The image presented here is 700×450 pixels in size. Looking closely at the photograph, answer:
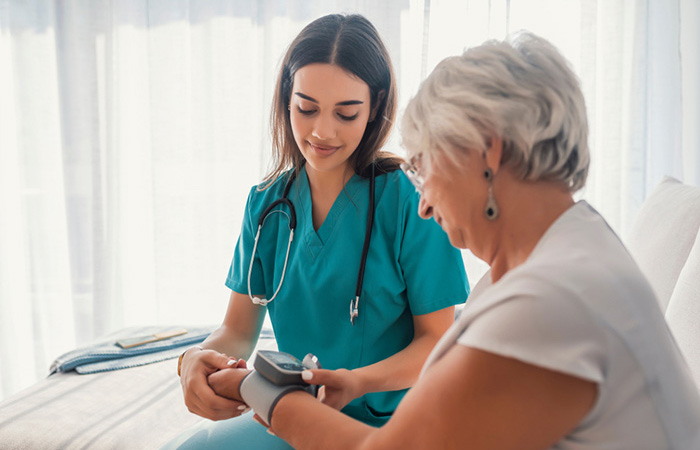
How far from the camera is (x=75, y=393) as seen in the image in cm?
154

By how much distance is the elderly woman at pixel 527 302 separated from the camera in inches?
23.7

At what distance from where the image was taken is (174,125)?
2775 millimetres

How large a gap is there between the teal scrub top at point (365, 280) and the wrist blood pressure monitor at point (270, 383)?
305 millimetres

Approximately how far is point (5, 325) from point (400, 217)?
2.56 m

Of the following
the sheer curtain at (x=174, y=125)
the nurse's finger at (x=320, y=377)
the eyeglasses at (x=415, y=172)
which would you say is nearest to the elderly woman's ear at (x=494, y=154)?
the eyeglasses at (x=415, y=172)

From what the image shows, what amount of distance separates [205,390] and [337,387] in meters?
0.25

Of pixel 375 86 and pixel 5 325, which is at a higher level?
pixel 375 86

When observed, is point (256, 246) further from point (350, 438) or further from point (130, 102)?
point (130, 102)

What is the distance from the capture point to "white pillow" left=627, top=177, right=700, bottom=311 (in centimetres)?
127

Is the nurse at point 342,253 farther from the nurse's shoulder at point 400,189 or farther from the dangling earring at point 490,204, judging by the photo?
the dangling earring at point 490,204

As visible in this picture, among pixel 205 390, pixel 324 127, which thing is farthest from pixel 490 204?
pixel 205 390

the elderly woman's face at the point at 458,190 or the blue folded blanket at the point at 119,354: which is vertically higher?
the elderly woman's face at the point at 458,190

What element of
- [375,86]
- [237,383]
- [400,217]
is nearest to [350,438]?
[237,383]

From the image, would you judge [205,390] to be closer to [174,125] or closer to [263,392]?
[263,392]
